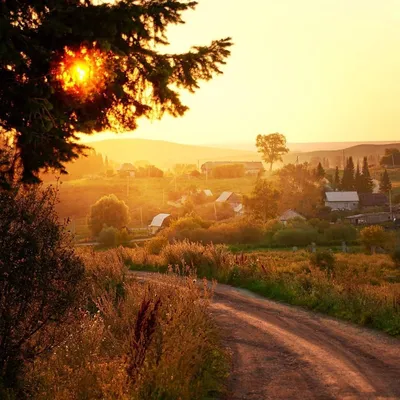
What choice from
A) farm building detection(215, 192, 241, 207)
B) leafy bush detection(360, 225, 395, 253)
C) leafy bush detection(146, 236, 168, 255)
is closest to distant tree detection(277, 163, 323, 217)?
farm building detection(215, 192, 241, 207)

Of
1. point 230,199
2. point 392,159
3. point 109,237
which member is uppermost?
point 392,159

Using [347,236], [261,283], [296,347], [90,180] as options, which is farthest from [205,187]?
[296,347]

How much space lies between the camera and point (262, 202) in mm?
77312

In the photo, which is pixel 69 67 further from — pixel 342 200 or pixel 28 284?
pixel 342 200

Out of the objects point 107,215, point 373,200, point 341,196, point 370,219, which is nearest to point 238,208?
point 341,196

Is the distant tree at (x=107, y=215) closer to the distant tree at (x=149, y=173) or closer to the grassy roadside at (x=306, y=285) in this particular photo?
the grassy roadside at (x=306, y=285)

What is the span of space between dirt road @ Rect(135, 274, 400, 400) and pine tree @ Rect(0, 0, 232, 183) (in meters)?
4.61

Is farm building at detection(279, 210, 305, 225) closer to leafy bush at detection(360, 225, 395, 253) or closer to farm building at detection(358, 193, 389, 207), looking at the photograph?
leafy bush at detection(360, 225, 395, 253)

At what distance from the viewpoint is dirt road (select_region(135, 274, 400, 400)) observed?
9.05 metres

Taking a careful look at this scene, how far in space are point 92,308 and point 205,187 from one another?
4624 inches

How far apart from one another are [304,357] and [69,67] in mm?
6873

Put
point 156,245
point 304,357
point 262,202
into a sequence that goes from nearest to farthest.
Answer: point 304,357, point 156,245, point 262,202

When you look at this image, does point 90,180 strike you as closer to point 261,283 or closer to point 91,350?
point 261,283

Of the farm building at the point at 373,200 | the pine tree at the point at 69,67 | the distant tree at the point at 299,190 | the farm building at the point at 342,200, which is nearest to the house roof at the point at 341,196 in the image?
the farm building at the point at 342,200
